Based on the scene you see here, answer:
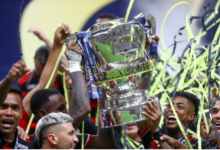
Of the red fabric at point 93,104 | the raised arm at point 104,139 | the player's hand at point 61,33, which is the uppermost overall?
→ the player's hand at point 61,33

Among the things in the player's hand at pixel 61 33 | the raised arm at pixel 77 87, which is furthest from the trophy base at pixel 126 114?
the player's hand at pixel 61 33

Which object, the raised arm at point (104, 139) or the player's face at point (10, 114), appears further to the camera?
the raised arm at point (104, 139)

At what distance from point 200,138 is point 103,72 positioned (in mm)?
647

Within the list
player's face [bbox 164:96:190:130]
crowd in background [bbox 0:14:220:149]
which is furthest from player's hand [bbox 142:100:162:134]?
player's face [bbox 164:96:190:130]

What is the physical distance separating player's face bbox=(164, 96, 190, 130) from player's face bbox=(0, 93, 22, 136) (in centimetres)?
81

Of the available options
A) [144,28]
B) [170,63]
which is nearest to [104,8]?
[170,63]

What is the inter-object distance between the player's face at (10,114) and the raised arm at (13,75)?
0.28ft

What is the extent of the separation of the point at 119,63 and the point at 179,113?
1.55 feet

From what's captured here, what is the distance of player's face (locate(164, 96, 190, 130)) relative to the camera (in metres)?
1.50

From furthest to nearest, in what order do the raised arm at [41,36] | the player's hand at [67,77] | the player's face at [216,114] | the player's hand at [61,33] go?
1. the raised arm at [41,36]
2. the player's hand at [67,77]
3. the player's hand at [61,33]
4. the player's face at [216,114]

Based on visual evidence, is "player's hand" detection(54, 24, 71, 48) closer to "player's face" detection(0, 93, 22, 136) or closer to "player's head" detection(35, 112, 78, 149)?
"player's face" detection(0, 93, 22, 136)

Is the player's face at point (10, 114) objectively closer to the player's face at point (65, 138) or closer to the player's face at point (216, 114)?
the player's face at point (65, 138)

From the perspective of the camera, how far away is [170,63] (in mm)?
1672

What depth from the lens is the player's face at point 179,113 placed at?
1.50 metres
